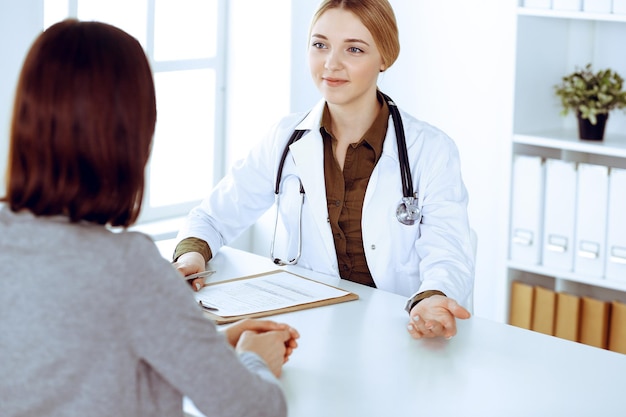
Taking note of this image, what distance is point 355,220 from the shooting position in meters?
2.26

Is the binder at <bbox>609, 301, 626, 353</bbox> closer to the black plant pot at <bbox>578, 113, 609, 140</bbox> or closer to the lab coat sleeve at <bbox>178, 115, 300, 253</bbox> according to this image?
the black plant pot at <bbox>578, 113, 609, 140</bbox>

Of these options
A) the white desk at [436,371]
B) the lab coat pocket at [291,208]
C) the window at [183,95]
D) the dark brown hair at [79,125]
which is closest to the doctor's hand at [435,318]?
the white desk at [436,371]

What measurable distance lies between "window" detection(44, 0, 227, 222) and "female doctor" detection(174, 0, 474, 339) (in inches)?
46.8

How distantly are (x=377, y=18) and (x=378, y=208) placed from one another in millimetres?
437

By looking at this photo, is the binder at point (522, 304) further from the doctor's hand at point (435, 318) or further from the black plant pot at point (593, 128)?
the doctor's hand at point (435, 318)

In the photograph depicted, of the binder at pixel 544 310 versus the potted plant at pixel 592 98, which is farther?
the binder at pixel 544 310

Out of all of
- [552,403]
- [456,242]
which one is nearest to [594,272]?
[456,242]

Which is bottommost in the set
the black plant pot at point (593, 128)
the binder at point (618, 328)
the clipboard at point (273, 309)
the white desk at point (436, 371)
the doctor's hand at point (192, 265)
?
the binder at point (618, 328)

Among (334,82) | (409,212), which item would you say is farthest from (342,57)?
(409,212)

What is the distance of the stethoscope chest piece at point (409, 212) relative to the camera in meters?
2.17

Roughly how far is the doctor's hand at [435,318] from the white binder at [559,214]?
4.63 ft

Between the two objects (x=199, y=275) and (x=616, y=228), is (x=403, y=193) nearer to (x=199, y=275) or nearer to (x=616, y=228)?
(x=199, y=275)

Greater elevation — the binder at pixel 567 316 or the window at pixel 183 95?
the window at pixel 183 95

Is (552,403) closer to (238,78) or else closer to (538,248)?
(538,248)
